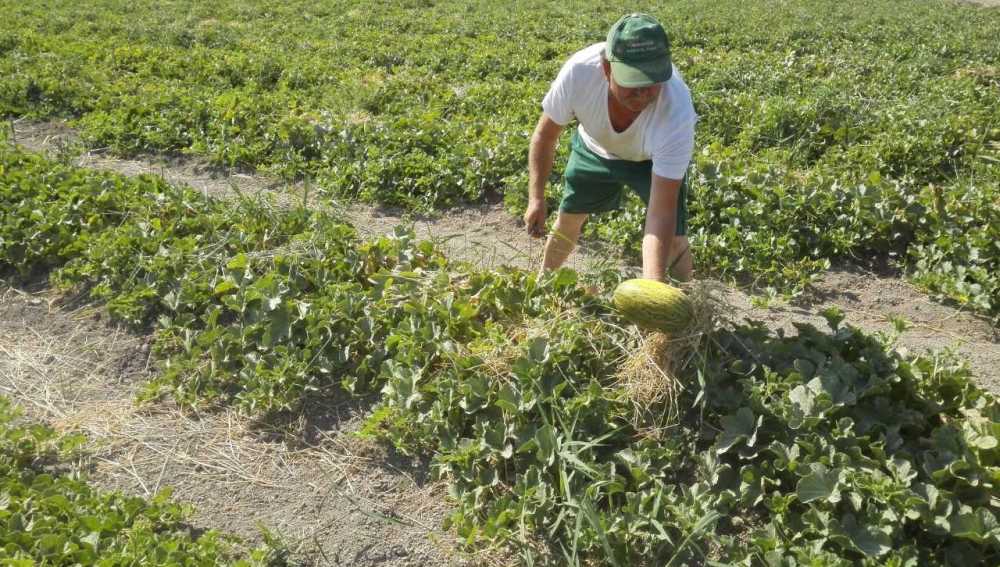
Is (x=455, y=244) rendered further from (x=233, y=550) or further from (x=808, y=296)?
(x=233, y=550)

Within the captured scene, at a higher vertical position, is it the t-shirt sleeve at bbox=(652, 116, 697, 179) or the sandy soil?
the t-shirt sleeve at bbox=(652, 116, 697, 179)

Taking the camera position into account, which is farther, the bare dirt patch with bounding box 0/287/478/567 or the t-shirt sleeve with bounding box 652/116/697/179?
the t-shirt sleeve with bounding box 652/116/697/179

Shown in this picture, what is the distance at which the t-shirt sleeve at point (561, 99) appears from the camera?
3764mm

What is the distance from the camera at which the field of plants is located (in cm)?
299

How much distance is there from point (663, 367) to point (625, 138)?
1.14 m

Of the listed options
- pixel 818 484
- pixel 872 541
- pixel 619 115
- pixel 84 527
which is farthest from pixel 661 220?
pixel 84 527

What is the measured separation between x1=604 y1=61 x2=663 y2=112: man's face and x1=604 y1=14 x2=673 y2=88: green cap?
9 centimetres

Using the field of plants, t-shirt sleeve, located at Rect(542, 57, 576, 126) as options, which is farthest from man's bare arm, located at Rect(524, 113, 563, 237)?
the field of plants

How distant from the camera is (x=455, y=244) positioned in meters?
5.61

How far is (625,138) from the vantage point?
3.80 meters

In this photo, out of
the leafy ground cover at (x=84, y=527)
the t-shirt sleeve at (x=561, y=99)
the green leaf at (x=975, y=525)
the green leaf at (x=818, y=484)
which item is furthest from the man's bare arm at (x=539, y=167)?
the green leaf at (x=975, y=525)

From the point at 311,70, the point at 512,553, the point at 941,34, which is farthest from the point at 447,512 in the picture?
the point at 941,34

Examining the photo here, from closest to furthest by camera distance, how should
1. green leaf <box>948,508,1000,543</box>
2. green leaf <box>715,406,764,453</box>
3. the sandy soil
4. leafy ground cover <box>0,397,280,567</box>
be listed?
green leaf <box>948,508,1000,543</box>, leafy ground cover <box>0,397,280,567</box>, green leaf <box>715,406,764,453</box>, the sandy soil

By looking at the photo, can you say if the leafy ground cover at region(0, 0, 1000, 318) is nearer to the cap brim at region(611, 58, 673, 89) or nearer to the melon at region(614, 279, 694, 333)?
the melon at region(614, 279, 694, 333)
